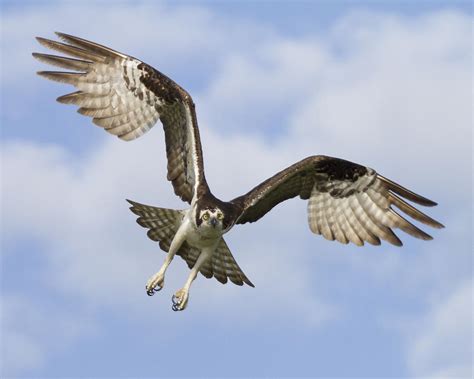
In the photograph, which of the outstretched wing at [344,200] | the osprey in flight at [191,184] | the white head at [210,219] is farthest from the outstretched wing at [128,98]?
the outstretched wing at [344,200]

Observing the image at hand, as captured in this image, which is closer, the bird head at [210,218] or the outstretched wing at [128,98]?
the bird head at [210,218]

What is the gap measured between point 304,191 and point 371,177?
1120 mm

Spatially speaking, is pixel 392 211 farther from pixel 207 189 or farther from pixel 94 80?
pixel 94 80

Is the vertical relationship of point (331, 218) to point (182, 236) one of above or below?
above

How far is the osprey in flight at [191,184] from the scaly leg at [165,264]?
0.01m

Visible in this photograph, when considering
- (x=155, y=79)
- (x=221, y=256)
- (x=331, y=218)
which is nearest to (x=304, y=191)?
(x=331, y=218)

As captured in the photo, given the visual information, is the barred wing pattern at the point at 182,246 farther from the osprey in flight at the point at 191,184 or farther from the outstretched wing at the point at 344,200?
the outstretched wing at the point at 344,200

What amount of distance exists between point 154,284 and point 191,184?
6.28 ft

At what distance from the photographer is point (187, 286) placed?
14.9 m

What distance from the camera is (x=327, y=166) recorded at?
54.5 feet

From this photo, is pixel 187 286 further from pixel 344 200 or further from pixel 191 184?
pixel 344 200

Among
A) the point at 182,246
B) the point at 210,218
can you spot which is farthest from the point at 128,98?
the point at 210,218

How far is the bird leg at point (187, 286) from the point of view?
1466 cm

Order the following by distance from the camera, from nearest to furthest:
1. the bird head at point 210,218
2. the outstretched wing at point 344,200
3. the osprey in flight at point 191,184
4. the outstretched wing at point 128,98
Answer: the bird head at point 210,218, the osprey in flight at point 191,184, the outstretched wing at point 128,98, the outstretched wing at point 344,200
